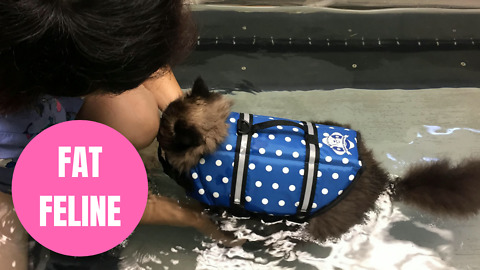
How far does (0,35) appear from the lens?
57 centimetres

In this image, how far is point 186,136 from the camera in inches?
33.7

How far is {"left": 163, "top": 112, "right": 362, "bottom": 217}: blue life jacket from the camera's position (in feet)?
3.01

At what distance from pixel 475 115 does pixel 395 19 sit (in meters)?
0.50

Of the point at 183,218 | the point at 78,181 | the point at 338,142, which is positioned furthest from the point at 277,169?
the point at 78,181

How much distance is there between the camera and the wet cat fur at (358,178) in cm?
90

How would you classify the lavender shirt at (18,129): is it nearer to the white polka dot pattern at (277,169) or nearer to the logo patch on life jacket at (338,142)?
the white polka dot pattern at (277,169)

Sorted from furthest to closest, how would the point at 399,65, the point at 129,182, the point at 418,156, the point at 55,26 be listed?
the point at 399,65 → the point at 418,156 → the point at 129,182 → the point at 55,26

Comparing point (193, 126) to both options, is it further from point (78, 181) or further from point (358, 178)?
point (358, 178)

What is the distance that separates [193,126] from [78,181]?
0.89 feet

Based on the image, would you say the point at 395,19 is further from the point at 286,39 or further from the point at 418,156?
the point at 418,156

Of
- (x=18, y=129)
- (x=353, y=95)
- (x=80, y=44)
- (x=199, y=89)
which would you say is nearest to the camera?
(x=80, y=44)

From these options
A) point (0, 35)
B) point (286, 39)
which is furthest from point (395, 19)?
point (0, 35)

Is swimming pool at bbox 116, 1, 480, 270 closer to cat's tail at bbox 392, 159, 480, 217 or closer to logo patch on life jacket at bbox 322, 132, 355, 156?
cat's tail at bbox 392, 159, 480, 217

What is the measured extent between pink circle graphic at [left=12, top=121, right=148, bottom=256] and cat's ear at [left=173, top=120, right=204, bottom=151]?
0.18m
